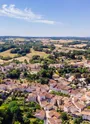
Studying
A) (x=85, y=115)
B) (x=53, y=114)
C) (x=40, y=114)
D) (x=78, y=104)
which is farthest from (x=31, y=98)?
(x=85, y=115)

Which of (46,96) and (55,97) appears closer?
(55,97)

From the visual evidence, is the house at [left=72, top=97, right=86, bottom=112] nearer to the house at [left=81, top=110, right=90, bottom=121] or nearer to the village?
the village

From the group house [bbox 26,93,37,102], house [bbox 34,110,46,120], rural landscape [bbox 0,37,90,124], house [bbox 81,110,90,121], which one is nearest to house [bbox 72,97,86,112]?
rural landscape [bbox 0,37,90,124]

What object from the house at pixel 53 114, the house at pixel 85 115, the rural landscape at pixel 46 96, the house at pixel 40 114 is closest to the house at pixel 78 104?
the rural landscape at pixel 46 96

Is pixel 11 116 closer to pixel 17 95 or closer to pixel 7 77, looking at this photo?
pixel 17 95

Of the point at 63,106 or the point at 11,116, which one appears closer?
the point at 11,116

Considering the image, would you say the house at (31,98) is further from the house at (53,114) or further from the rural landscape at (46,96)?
the house at (53,114)

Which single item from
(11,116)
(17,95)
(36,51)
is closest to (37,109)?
(11,116)

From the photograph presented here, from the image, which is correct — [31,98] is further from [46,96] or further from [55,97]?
[55,97]

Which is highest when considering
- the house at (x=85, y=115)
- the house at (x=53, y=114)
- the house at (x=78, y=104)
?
the house at (x=78, y=104)

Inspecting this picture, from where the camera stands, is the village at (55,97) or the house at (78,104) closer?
the village at (55,97)

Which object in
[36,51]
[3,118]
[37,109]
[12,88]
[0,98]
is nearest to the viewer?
[3,118]
